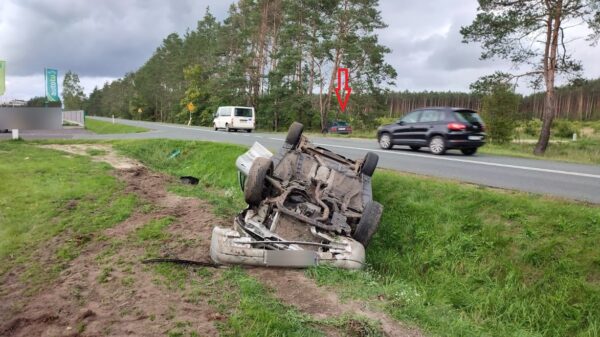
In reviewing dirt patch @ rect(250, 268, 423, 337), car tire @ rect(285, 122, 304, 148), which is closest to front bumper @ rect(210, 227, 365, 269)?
dirt patch @ rect(250, 268, 423, 337)

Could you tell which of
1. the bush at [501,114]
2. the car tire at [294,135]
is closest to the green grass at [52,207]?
the car tire at [294,135]

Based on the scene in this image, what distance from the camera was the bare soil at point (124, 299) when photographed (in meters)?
3.91

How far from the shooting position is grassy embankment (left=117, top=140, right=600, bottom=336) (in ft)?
15.6

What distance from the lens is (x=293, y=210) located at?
591 centimetres

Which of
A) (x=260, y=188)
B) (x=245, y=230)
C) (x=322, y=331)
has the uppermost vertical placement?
(x=260, y=188)

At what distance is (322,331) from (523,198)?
4.51 meters

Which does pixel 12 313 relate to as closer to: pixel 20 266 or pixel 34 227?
pixel 20 266

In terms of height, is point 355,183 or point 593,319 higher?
point 355,183

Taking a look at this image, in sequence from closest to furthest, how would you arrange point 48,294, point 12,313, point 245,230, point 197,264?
1. point 12,313
2. point 48,294
3. point 197,264
4. point 245,230

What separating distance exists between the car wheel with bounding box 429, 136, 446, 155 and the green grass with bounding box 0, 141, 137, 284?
9.26 meters

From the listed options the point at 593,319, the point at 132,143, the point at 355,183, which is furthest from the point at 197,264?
the point at 132,143

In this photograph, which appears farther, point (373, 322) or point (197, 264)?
point (197, 264)

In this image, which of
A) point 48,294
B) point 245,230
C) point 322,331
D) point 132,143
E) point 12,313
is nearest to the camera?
point 322,331

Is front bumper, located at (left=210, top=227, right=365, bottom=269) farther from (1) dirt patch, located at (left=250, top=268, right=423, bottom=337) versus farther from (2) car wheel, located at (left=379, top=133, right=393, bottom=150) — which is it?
(2) car wheel, located at (left=379, top=133, right=393, bottom=150)
